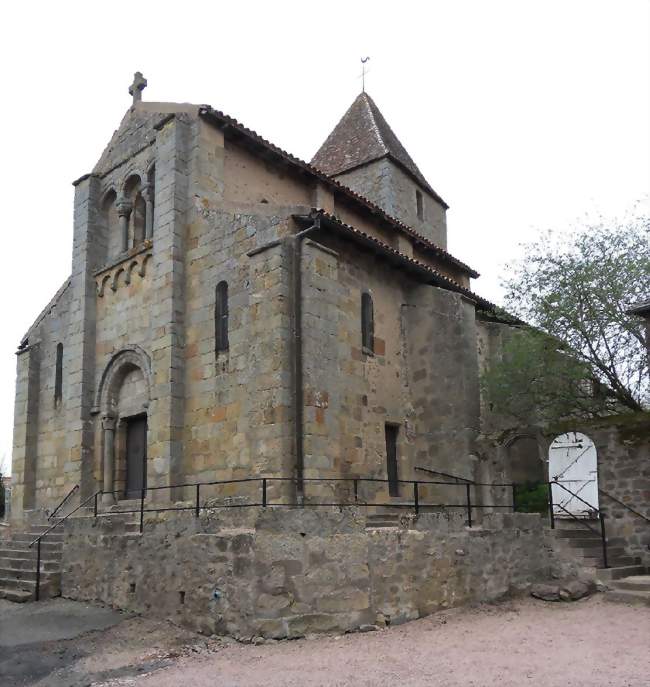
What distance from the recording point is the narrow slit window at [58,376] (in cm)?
1948

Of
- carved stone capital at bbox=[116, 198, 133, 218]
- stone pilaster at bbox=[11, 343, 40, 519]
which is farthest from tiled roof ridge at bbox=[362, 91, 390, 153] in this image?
stone pilaster at bbox=[11, 343, 40, 519]

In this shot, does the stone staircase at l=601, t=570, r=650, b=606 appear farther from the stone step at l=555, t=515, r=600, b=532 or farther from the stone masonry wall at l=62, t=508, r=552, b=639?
the stone step at l=555, t=515, r=600, b=532

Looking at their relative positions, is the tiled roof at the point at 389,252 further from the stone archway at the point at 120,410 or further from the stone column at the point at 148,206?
the stone archway at the point at 120,410

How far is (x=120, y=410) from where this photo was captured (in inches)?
697

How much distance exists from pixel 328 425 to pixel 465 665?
5953 millimetres

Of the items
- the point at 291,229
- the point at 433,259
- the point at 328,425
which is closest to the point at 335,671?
the point at 328,425

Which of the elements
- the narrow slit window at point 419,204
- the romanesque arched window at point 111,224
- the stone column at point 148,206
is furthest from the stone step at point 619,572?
the narrow slit window at point 419,204

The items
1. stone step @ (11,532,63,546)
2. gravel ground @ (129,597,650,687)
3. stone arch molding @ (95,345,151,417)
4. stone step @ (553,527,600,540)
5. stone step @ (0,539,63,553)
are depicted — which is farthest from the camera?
stone arch molding @ (95,345,151,417)

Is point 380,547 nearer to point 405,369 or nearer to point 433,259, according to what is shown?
point 405,369

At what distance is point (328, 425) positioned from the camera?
551 inches

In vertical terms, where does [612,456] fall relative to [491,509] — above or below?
above

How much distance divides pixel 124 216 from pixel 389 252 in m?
7.24

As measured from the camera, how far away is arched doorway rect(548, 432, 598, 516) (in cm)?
2111

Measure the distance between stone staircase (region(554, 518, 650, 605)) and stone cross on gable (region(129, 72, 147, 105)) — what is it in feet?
49.8
